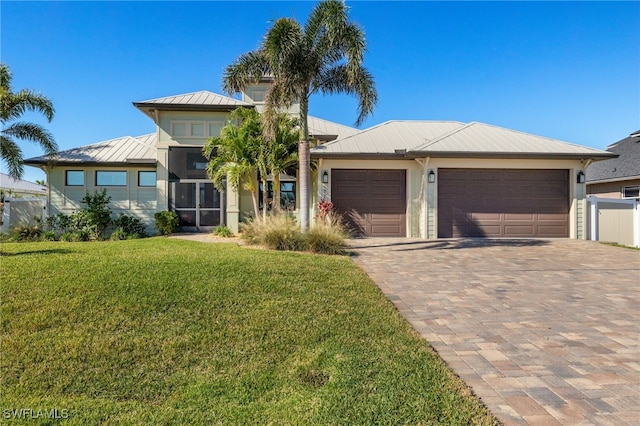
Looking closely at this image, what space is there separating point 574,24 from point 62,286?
16079 mm

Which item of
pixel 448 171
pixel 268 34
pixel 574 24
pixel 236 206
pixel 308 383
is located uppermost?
pixel 574 24

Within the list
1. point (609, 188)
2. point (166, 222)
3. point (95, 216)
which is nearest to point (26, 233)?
point (95, 216)

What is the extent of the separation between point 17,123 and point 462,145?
17793 millimetres

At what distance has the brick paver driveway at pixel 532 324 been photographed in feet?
9.31

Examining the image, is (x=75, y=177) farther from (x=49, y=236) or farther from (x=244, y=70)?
(x=244, y=70)

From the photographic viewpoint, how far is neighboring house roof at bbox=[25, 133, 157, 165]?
16.3m

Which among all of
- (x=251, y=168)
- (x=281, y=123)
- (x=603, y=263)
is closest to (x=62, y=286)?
(x=251, y=168)

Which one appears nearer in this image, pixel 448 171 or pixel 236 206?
pixel 448 171

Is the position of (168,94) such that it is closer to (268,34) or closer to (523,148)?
(268,34)

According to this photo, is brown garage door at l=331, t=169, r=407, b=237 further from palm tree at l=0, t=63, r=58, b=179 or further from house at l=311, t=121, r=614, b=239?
palm tree at l=0, t=63, r=58, b=179

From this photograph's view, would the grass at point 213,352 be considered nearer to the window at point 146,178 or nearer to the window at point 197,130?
the window at point 197,130

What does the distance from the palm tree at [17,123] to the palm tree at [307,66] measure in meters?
8.41

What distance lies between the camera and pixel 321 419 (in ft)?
8.62

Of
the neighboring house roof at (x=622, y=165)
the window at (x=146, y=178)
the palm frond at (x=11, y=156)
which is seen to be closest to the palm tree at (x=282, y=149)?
the window at (x=146, y=178)
